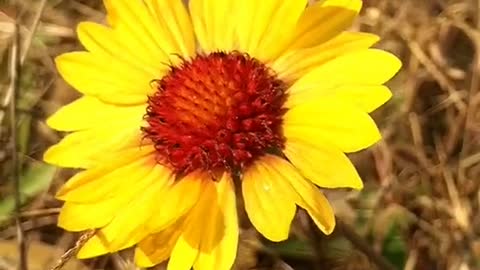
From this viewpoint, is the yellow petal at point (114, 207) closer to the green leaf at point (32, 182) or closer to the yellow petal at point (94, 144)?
the yellow petal at point (94, 144)

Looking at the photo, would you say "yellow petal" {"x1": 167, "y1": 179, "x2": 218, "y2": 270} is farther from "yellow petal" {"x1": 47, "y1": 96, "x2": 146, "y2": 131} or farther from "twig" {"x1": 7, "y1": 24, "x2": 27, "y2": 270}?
"twig" {"x1": 7, "y1": 24, "x2": 27, "y2": 270}

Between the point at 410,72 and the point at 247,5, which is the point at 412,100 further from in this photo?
the point at 247,5

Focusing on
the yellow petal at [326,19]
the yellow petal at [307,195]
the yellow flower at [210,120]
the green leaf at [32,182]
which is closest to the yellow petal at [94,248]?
the yellow flower at [210,120]

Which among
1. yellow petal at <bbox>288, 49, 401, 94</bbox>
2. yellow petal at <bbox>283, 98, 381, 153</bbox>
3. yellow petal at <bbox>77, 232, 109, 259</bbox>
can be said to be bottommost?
yellow petal at <bbox>77, 232, 109, 259</bbox>

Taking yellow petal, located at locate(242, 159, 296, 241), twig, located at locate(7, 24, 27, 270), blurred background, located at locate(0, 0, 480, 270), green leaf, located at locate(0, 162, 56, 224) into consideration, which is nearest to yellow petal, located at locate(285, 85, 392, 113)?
yellow petal, located at locate(242, 159, 296, 241)

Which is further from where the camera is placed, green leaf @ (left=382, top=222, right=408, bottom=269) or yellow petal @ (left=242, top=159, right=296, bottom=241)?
green leaf @ (left=382, top=222, right=408, bottom=269)

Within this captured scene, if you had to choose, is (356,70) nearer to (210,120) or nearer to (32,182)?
(210,120)
